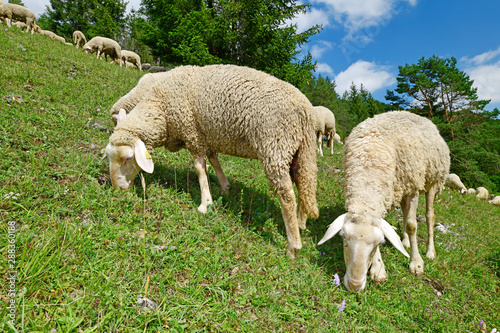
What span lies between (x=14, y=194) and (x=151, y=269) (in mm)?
1757

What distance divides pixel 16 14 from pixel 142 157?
18.5 meters

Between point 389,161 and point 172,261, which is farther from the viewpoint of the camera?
point 389,161

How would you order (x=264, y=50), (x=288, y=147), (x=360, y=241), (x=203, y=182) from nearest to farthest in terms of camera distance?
(x=360, y=241)
(x=288, y=147)
(x=203, y=182)
(x=264, y=50)

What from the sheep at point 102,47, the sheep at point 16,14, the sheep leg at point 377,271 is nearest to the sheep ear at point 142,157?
the sheep leg at point 377,271

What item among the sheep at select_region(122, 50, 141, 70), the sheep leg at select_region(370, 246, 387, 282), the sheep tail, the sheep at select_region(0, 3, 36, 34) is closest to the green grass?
the sheep leg at select_region(370, 246, 387, 282)

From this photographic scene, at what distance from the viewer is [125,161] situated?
3609 mm

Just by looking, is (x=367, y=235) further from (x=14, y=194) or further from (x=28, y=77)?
(x=28, y=77)

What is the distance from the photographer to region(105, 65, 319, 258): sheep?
3146 millimetres

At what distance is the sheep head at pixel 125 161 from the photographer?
3531 millimetres

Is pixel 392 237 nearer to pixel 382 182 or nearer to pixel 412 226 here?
pixel 382 182

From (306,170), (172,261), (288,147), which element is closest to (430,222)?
(306,170)

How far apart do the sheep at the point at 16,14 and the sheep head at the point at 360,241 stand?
19.7 meters

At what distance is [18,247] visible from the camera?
6.56ft

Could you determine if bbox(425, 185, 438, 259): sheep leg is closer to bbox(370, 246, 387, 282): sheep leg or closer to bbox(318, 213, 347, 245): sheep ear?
bbox(370, 246, 387, 282): sheep leg
